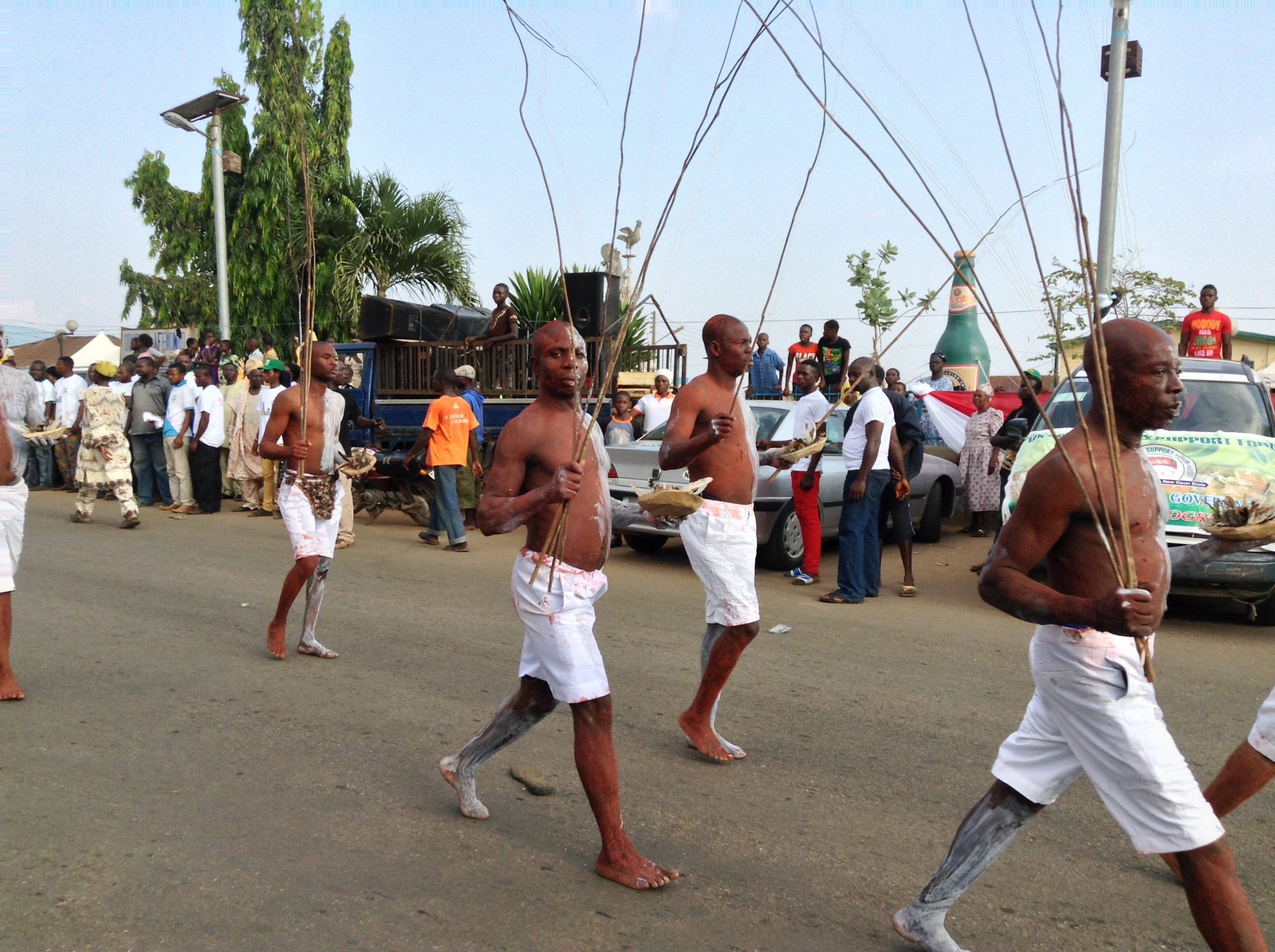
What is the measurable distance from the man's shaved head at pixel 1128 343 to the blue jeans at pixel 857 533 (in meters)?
5.48

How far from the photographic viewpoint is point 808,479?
8641mm

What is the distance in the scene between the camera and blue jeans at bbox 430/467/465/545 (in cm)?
1096

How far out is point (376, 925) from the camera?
10.2ft

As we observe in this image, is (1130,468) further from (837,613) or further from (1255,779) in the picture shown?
(837,613)

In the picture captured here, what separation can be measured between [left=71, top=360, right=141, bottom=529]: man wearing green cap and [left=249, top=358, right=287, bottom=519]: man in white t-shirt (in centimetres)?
158

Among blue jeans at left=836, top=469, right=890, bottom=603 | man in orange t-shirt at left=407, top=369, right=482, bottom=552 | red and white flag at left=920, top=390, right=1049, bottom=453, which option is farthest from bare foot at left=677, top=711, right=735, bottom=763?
red and white flag at left=920, top=390, right=1049, bottom=453

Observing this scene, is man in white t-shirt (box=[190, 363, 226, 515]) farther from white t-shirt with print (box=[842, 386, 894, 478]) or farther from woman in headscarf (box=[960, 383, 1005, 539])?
woman in headscarf (box=[960, 383, 1005, 539])

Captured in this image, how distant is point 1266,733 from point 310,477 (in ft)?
16.5

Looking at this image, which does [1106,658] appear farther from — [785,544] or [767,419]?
[767,419]

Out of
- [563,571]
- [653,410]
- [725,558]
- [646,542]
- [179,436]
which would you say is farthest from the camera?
[179,436]

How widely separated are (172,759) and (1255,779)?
4.12 metres

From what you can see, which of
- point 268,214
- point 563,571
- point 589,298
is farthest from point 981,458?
point 268,214

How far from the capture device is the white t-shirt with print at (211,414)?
13.9m

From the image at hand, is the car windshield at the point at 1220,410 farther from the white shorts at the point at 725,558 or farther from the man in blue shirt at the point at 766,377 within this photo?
the man in blue shirt at the point at 766,377
